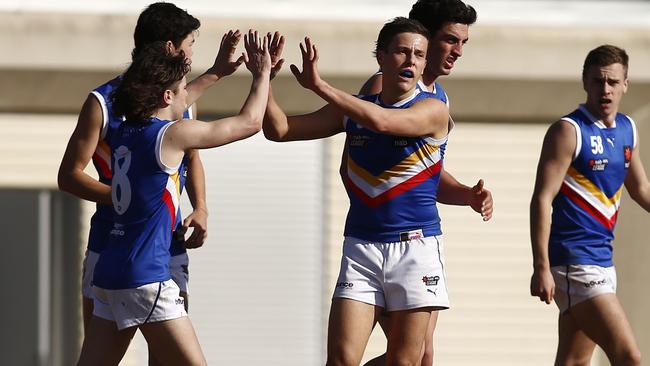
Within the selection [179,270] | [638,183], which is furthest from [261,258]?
[179,270]

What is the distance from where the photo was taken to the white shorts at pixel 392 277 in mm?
6469

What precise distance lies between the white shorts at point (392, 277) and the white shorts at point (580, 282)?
1220 mm

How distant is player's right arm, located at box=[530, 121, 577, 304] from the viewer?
7.34m

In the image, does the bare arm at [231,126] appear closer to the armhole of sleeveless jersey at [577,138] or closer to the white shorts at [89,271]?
the white shorts at [89,271]

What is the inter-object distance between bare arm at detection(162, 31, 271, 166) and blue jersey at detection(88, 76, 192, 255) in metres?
0.55

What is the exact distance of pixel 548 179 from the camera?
291 inches

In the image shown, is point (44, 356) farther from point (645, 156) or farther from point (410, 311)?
point (410, 311)

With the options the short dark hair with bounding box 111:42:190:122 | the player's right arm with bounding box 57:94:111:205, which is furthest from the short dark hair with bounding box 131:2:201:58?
the short dark hair with bounding box 111:42:190:122

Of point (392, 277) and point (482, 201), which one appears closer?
point (392, 277)

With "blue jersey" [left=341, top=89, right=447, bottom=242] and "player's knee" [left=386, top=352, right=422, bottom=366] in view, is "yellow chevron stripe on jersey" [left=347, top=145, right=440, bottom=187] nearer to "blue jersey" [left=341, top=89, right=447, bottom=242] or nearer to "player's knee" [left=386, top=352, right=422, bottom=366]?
"blue jersey" [left=341, top=89, right=447, bottom=242]

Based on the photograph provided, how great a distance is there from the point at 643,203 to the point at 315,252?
3.68 m

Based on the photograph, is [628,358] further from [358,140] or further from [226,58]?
[226,58]

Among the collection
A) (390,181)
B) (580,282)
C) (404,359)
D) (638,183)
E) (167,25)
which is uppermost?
(167,25)

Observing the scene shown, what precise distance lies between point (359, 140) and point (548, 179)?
4.34ft
